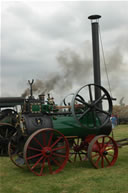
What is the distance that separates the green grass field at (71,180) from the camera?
15.8 ft

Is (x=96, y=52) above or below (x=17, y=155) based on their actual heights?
above

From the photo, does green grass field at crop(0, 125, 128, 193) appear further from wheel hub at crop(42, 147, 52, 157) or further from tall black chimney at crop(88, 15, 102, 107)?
tall black chimney at crop(88, 15, 102, 107)

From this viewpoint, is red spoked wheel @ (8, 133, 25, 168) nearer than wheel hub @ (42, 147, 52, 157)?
No

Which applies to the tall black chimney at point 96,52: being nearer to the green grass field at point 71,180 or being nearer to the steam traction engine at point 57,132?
the steam traction engine at point 57,132

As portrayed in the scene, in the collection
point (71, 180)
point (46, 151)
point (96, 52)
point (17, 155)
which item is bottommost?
point (71, 180)

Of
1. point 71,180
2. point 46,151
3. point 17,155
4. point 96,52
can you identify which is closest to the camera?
point 71,180

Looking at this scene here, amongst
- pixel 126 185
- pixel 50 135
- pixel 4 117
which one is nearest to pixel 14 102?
pixel 4 117

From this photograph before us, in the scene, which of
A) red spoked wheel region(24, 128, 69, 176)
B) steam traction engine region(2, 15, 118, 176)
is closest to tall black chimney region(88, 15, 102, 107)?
steam traction engine region(2, 15, 118, 176)

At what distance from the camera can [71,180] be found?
539cm

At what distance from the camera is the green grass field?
15.8ft

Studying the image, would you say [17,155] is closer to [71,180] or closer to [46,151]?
[46,151]

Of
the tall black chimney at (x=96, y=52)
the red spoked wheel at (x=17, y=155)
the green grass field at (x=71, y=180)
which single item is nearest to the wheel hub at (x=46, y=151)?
the green grass field at (x=71, y=180)

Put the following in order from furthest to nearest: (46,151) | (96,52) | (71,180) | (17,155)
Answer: (96,52)
(17,155)
(46,151)
(71,180)

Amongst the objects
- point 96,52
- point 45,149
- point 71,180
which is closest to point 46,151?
point 45,149
